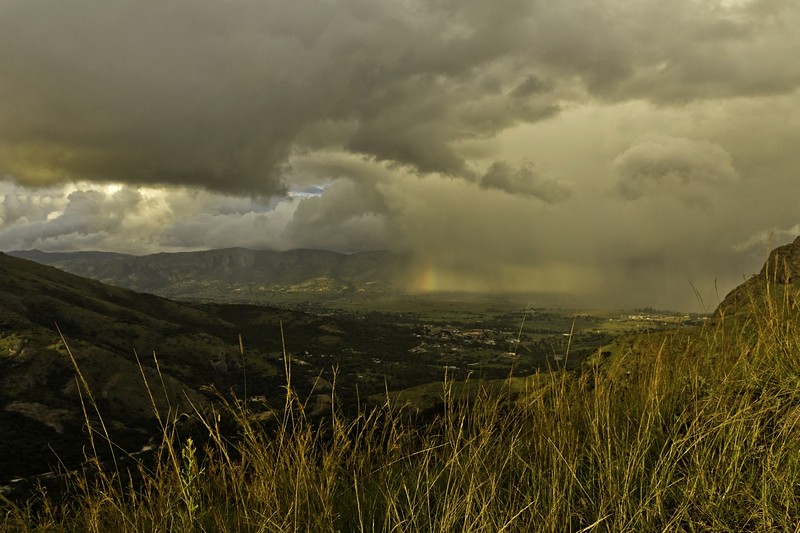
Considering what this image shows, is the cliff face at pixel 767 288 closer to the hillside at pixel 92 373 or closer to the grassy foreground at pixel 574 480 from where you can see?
the grassy foreground at pixel 574 480

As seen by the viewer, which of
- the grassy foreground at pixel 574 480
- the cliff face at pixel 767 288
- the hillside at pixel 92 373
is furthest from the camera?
the hillside at pixel 92 373

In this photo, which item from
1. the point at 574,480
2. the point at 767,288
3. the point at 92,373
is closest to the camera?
the point at 574,480

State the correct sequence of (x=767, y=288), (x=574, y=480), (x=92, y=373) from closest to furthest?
(x=574, y=480) → (x=767, y=288) → (x=92, y=373)

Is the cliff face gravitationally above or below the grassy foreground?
above

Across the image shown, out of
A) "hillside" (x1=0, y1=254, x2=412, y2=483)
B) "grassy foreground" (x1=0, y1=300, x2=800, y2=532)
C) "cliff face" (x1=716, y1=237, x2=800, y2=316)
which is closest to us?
"grassy foreground" (x1=0, y1=300, x2=800, y2=532)

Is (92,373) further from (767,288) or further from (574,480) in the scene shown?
(767,288)

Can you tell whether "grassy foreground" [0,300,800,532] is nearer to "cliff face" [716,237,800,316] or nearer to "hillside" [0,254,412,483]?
"cliff face" [716,237,800,316]

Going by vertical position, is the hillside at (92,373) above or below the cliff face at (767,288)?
below

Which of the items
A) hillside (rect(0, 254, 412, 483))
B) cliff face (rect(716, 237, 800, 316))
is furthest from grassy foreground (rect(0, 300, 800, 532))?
hillside (rect(0, 254, 412, 483))

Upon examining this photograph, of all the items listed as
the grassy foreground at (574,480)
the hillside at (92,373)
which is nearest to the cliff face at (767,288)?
the grassy foreground at (574,480)

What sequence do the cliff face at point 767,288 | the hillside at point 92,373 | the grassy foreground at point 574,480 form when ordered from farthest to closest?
the hillside at point 92,373
the cliff face at point 767,288
the grassy foreground at point 574,480

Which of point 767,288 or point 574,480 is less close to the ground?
point 767,288

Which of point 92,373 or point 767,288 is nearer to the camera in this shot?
point 767,288

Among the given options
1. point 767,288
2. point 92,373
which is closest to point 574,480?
Result: point 767,288
